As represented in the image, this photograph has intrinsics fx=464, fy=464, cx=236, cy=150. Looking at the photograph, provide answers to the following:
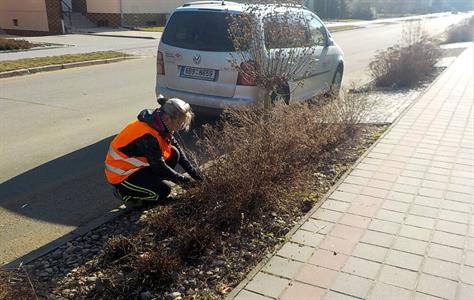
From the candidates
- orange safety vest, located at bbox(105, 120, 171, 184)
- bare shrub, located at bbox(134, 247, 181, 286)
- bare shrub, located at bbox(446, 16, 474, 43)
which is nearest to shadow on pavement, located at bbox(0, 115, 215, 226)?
orange safety vest, located at bbox(105, 120, 171, 184)

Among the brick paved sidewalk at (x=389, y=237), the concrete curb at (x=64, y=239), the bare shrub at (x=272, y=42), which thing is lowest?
the concrete curb at (x=64, y=239)

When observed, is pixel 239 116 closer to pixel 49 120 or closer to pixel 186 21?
pixel 186 21

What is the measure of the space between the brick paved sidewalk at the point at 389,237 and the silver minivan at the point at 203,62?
1951 mm

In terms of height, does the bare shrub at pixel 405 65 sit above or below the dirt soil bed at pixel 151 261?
above

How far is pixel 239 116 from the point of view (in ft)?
15.7

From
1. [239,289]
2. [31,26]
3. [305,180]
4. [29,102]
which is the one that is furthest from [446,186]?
[31,26]

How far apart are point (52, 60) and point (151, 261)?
40.4 ft

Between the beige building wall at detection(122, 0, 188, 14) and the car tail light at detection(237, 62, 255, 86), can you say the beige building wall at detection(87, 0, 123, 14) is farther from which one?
the car tail light at detection(237, 62, 255, 86)

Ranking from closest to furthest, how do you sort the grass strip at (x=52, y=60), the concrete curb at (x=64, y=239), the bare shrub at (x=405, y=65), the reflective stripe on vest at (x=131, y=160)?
the concrete curb at (x=64, y=239)
the reflective stripe on vest at (x=131, y=160)
the bare shrub at (x=405, y=65)
the grass strip at (x=52, y=60)

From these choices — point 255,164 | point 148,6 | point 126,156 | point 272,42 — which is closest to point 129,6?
point 148,6

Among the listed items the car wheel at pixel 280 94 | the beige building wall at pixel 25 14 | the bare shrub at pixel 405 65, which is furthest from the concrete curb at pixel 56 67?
the beige building wall at pixel 25 14

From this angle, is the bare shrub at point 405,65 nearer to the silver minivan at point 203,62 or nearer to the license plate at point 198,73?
the silver minivan at point 203,62

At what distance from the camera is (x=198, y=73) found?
6.75m

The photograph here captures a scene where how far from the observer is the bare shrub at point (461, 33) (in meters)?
25.8
